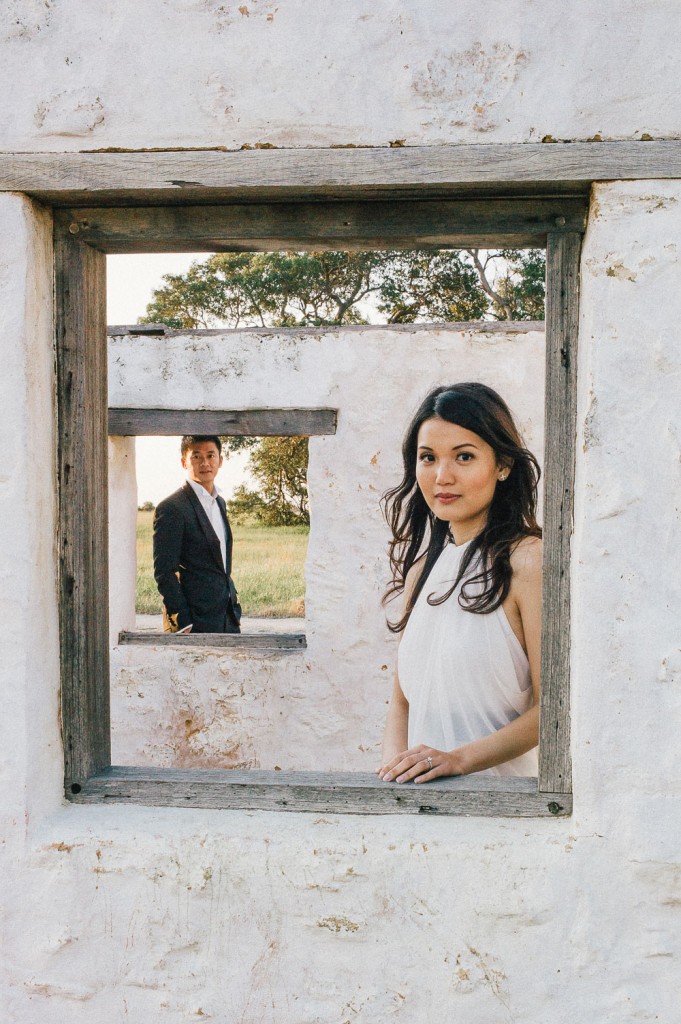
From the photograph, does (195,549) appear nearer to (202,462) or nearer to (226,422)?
(202,462)

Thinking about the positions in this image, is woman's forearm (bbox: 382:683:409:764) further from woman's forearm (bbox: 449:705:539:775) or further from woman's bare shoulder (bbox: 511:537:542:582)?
woman's bare shoulder (bbox: 511:537:542:582)

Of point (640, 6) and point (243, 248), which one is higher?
point (640, 6)

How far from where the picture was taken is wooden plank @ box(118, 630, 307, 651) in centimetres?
494

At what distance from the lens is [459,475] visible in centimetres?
219

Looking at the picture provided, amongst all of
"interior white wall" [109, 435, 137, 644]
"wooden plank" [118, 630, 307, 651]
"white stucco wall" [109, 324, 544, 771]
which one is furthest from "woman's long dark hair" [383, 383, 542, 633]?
"interior white wall" [109, 435, 137, 644]

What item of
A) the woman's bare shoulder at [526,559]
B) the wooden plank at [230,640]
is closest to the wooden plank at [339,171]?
the woman's bare shoulder at [526,559]

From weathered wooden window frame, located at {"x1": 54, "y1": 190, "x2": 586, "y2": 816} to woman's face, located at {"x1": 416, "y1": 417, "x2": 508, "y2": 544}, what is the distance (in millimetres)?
486

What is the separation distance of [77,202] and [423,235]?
688 millimetres

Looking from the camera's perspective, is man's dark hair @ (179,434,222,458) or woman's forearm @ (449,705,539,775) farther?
man's dark hair @ (179,434,222,458)

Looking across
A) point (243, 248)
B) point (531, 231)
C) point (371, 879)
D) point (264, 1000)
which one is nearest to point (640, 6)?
point (531, 231)

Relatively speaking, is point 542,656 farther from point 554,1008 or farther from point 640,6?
point 640,6

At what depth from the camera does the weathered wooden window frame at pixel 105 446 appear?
1689 millimetres

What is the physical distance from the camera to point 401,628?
2309mm

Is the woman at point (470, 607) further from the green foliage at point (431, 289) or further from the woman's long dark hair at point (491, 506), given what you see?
the green foliage at point (431, 289)
